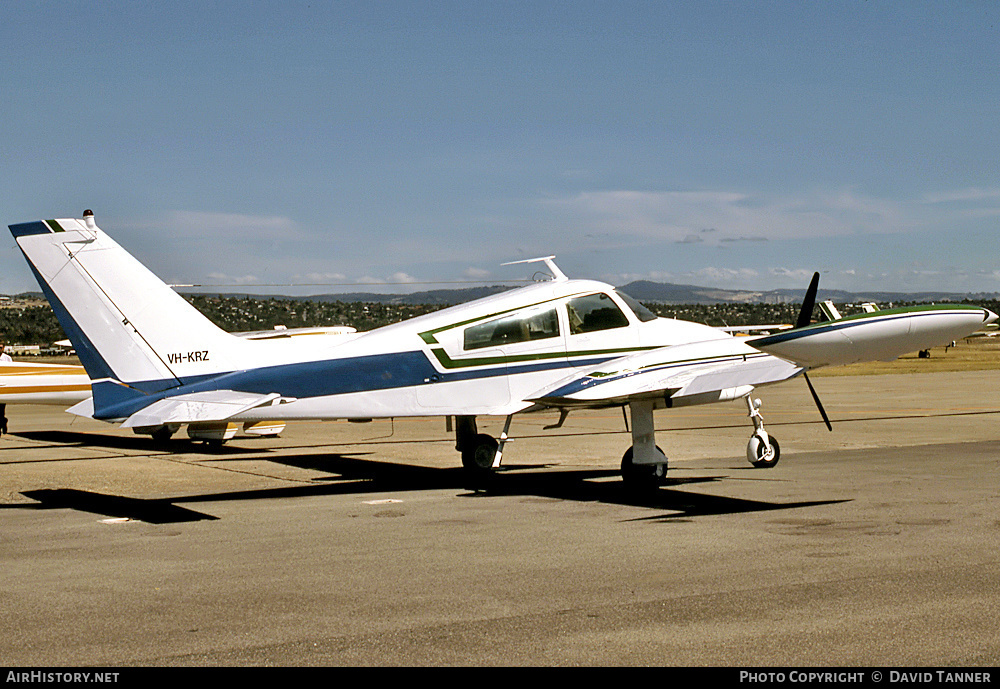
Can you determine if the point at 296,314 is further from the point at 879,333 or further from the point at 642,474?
the point at 879,333

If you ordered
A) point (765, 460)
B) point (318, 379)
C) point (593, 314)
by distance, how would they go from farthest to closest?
point (765, 460)
point (593, 314)
point (318, 379)

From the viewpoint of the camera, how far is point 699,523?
11.4m

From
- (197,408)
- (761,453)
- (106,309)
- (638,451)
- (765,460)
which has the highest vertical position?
(106,309)

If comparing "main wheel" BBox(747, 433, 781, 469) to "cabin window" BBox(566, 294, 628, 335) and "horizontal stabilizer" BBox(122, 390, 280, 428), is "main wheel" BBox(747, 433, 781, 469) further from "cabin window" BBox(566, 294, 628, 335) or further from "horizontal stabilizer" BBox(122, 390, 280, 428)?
"horizontal stabilizer" BBox(122, 390, 280, 428)

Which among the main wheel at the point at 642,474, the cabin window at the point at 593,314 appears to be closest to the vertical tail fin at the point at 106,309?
the cabin window at the point at 593,314

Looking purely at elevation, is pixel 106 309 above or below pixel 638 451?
above

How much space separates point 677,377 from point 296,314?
71.3m

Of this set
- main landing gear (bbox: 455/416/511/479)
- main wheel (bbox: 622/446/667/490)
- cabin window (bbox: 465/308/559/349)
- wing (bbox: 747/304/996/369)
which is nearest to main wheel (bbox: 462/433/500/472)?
main landing gear (bbox: 455/416/511/479)

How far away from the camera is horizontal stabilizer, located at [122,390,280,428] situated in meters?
12.1

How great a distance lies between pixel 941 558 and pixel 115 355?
9.96 metres

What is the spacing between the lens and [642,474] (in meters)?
14.2

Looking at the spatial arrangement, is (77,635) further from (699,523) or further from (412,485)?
(412,485)

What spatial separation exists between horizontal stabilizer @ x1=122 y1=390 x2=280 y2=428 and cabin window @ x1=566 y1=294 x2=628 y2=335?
4.41m

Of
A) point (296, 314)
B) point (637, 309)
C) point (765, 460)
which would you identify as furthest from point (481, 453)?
point (296, 314)
